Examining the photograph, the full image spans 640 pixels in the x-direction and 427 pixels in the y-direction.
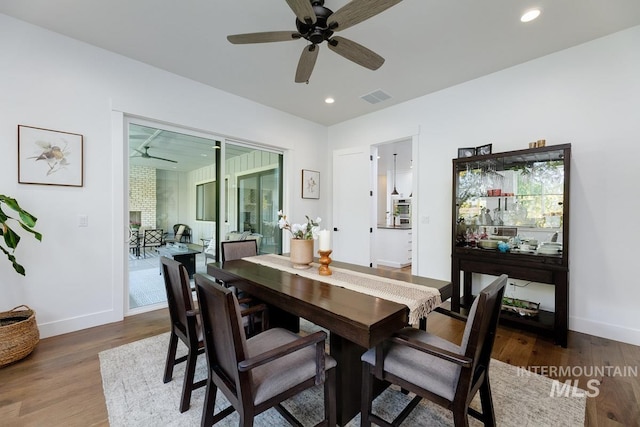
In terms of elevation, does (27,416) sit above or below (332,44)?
below

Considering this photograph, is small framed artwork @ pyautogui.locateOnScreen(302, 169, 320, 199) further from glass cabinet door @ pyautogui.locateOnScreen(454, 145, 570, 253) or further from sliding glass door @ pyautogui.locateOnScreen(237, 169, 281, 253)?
glass cabinet door @ pyautogui.locateOnScreen(454, 145, 570, 253)

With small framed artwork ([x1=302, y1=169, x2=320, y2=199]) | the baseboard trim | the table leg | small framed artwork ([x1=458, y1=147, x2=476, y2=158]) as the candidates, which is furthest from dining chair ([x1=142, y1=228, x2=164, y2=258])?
small framed artwork ([x1=458, y1=147, x2=476, y2=158])

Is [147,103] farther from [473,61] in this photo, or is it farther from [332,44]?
[473,61]

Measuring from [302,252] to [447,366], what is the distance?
130cm

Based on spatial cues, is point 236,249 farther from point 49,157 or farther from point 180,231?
point 49,157

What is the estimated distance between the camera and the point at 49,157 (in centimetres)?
260

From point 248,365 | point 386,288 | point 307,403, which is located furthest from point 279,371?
point 386,288

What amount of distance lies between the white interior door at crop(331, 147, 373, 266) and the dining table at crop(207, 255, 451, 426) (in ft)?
8.12

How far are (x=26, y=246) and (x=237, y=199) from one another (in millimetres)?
2315

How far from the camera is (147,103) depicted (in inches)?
124

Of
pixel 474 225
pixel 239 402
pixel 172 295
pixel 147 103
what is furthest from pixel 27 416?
pixel 474 225

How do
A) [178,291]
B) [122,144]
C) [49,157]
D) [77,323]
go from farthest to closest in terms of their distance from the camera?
[122,144]
[77,323]
[49,157]
[178,291]

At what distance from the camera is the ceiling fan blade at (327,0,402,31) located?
1614mm

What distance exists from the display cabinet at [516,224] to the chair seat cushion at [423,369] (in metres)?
1.87
